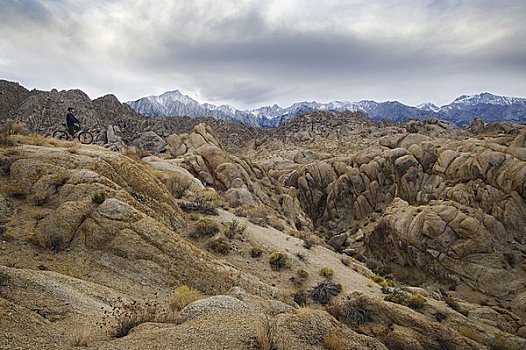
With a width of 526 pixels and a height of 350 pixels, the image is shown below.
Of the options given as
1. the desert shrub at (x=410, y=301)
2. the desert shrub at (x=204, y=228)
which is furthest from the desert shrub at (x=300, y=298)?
the desert shrub at (x=204, y=228)

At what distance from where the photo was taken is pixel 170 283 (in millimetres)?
11312

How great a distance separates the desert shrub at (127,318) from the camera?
7133 mm

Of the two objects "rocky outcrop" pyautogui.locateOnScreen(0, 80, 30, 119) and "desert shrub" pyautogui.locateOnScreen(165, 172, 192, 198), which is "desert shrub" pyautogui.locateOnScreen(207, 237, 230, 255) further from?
"rocky outcrop" pyautogui.locateOnScreen(0, 80, 30, 119)

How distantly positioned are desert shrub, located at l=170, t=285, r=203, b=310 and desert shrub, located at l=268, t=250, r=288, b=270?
22.1ft

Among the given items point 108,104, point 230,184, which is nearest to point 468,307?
point 230,184

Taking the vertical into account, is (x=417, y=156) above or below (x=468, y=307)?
above

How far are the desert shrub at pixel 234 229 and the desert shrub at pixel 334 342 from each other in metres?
10.6

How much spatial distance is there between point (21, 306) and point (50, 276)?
7.31 ft

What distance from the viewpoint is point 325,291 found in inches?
608

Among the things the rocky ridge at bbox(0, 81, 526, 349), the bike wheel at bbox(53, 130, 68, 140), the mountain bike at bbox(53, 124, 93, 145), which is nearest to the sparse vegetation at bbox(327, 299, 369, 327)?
the rocky ridge at bbox(0, 81, 526, 349)

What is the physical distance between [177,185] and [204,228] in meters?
6.34

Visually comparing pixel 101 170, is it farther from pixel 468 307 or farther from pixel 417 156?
pixel 417 156

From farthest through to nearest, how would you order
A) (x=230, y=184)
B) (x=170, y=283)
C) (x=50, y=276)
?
(x=230, y=184)
(x=170, y=283)
(x=50, y=276)

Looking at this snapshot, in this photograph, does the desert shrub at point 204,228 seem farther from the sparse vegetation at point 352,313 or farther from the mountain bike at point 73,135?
the mountain bike at point 73,135
